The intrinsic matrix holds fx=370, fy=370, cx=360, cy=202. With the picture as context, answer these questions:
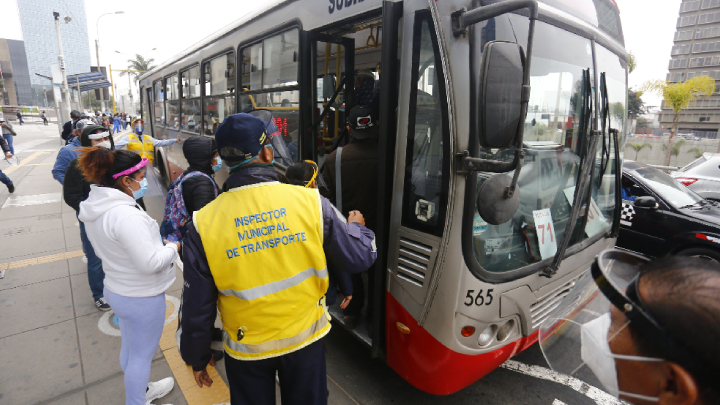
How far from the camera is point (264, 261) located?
153 cm

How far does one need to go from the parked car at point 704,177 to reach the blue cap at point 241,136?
9.26 metres

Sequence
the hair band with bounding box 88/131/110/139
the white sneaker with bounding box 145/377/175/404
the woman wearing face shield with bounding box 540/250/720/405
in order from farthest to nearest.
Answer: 1. the hair band with bounding box 88/131/110/139
2. the white sneaker with bounding box 145/377/175/404
3. the woman wearing face shield with bounding box 540/250/720/405

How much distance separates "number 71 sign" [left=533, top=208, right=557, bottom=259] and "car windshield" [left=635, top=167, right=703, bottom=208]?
417cm

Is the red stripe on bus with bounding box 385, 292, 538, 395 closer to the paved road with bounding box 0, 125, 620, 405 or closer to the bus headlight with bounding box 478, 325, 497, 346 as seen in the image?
the bus headlight with bounding box 478, 325, 497, 346

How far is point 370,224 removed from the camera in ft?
9.30

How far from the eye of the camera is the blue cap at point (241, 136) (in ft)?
5.29

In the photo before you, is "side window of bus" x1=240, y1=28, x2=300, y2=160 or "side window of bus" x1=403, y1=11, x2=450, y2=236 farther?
"side window of bus" x1=240, y1=28, x2=300, y2=160

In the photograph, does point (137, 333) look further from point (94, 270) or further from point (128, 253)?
point (94, 270)

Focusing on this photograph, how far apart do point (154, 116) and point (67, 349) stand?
350 inches

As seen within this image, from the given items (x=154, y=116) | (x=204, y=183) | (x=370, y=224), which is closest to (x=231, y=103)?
(x=204, y=183)

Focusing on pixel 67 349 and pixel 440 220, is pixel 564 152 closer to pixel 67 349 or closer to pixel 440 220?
pixel 440 220

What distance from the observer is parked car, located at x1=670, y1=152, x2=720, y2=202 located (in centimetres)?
751

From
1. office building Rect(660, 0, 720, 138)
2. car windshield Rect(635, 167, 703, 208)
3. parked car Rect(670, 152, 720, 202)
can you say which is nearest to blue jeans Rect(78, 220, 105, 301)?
car windshield Rect(635, 167, 703, 208)

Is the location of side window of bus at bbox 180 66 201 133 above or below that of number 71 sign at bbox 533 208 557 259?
above
